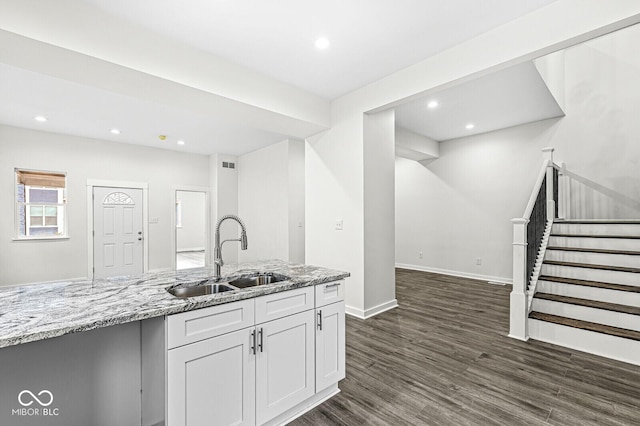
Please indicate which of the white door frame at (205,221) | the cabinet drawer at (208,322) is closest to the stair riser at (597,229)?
the cabinet drawer at (208,322)

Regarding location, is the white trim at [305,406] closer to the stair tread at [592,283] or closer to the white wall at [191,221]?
the stair tread at [592,283]

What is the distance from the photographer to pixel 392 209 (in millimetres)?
4156

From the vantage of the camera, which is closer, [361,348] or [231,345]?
[231,345]

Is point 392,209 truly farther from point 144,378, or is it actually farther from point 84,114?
point 84,114

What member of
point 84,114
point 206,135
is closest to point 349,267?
point 206,135

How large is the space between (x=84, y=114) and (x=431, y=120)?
5626 millimetres

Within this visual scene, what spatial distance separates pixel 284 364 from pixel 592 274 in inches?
140

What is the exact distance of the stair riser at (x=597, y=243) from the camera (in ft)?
11.5

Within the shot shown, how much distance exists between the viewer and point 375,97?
11.8 ft

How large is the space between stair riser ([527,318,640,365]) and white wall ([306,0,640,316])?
1824 mm

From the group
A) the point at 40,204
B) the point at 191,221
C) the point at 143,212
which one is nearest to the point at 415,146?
the point at 143,212

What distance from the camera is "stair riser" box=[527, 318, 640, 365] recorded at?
Answer: 8.49 feet

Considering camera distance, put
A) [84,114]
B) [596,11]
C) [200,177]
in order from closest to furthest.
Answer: [596,11]
[84,114]
[200,177]

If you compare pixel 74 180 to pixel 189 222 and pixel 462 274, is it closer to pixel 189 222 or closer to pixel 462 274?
pixel 189 222
